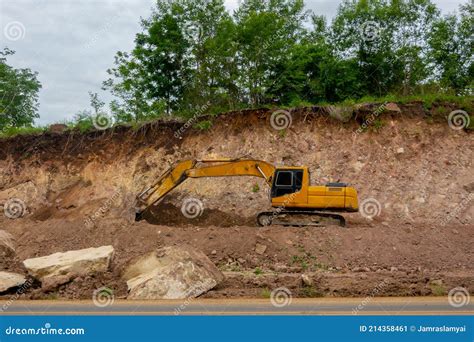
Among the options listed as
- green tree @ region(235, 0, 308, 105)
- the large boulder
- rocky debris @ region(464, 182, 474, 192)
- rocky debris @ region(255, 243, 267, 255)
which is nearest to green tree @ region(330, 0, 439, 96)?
green tree @ region(235, 0, 308, 105)

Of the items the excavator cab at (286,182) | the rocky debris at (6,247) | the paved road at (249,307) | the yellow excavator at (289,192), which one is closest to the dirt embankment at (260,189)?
the rocky debris at (6,247)

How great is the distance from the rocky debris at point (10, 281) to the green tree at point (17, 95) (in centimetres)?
2340

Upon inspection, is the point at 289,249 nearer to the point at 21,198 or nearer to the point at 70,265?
the point at 70,265

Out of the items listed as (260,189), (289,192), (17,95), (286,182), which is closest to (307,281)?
(289,192)

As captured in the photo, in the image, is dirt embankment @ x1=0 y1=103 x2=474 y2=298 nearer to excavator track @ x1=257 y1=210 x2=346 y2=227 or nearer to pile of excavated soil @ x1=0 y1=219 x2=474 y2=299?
pile of excavated soil @ x1=0 y1=219 x2=474 y2=299

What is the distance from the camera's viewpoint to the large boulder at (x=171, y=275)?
9867mm

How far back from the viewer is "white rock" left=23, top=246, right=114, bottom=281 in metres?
11.3

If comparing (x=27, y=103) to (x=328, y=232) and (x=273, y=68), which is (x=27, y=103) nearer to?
(x=273, y=68)

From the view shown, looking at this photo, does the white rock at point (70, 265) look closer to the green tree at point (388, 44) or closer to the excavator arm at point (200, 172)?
the excavator arm at point (200, 172)

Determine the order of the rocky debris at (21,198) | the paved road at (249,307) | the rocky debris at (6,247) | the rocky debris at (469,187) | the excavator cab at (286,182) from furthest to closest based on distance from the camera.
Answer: the rocky debris at (21,198), the rocky debris at (469,187), the excavator cab at (286,182), the rocky debris at (6,247), the paved road at (249,307)

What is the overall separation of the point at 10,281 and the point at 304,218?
8550 millimetres

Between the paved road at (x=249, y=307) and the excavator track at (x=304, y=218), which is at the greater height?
the excavator track at (x=304, y=218)

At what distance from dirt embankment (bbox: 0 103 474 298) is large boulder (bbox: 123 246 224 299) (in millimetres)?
2712

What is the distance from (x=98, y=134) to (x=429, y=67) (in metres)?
15.7
